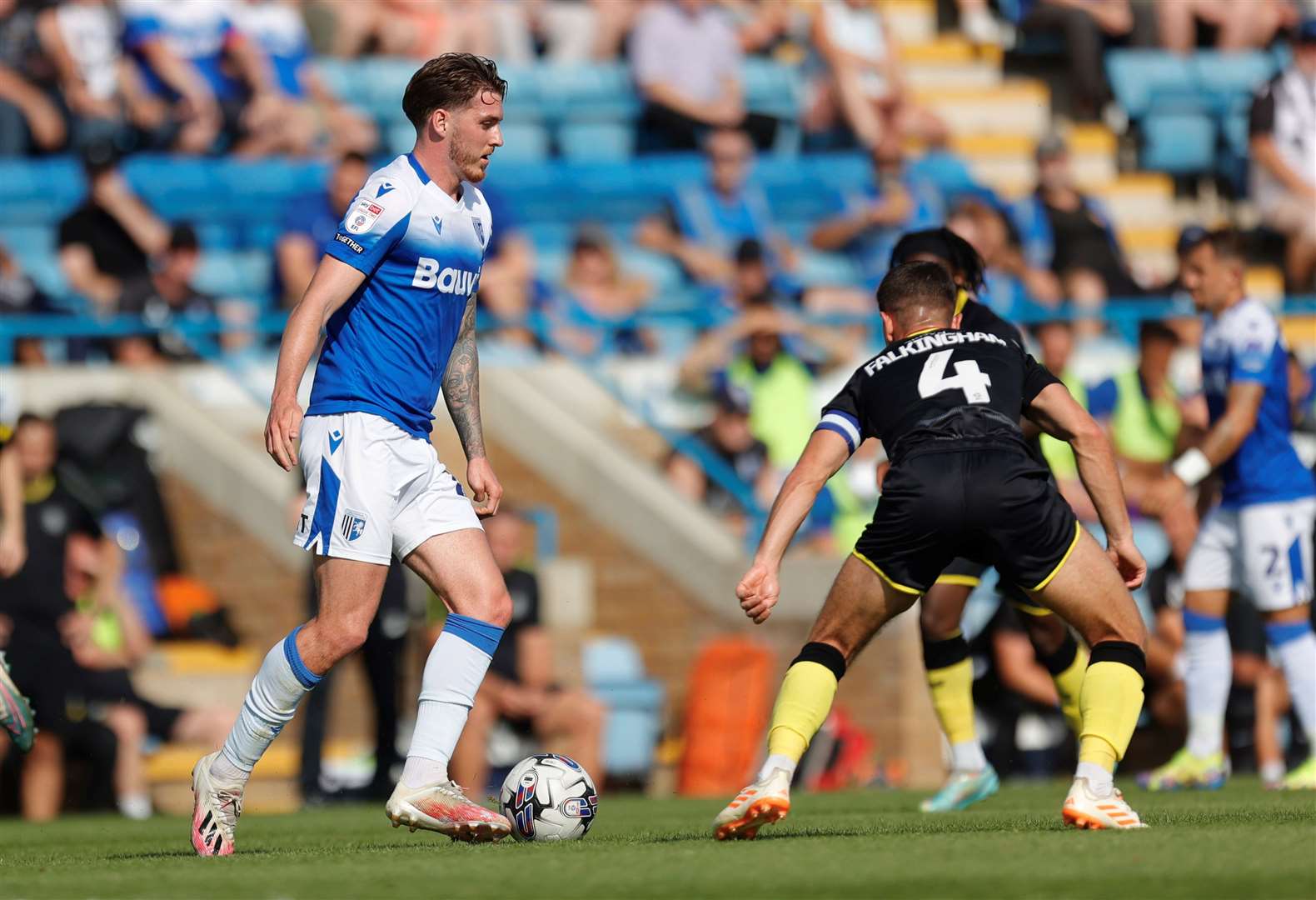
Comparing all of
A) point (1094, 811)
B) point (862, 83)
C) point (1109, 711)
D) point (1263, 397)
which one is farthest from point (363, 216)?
point (862, 83)

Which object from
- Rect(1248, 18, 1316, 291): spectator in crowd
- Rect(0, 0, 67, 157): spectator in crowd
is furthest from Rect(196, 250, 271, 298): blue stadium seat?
Rect(1248, 18, 1316, 291): spectator in crowd

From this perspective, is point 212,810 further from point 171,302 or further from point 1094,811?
point 171,302

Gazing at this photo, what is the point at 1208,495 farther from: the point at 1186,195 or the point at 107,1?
the point at 107,1

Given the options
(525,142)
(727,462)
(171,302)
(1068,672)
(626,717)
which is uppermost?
(525,142)

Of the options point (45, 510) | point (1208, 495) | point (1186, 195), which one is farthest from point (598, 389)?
point (1186, 195)

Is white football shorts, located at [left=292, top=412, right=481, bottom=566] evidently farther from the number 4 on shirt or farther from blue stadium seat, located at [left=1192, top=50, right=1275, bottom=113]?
blue stadium seat, located at [left=1192, top=50, right=1275, bottom=113]

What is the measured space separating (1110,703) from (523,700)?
588 cm

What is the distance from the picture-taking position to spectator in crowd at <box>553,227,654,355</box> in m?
14.5

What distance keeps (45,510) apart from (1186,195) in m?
10.7

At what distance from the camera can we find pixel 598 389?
47.9ft

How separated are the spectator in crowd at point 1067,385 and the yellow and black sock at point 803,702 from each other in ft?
18.3

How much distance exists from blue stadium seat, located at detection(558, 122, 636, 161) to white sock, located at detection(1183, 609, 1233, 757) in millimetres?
8369

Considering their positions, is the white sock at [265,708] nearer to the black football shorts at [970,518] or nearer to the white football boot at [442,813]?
the white football boot at [442,813]

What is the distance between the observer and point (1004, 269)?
51.3 feet
